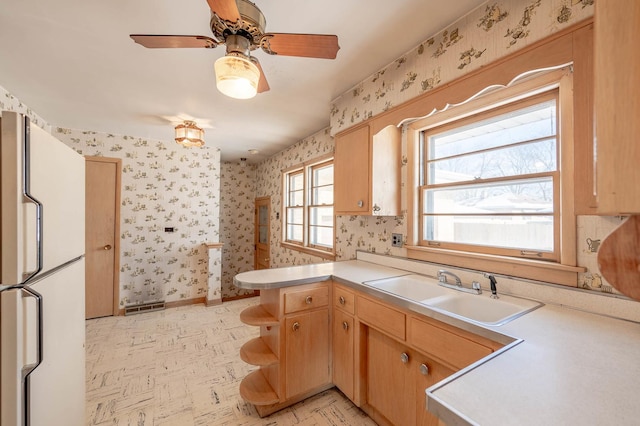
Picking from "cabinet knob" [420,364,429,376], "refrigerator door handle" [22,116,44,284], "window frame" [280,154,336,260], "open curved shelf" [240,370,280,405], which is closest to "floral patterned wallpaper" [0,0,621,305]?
"window frame" [280,154,336,260]

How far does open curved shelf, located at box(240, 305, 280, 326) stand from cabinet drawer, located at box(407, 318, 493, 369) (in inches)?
36.6

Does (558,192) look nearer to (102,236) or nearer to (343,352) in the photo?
(343,352)

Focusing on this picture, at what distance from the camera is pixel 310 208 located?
3.89 m

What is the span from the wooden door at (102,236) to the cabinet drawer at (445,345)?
160 inches

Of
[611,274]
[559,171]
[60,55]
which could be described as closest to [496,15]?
[559,171]

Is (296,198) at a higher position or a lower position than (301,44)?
lower

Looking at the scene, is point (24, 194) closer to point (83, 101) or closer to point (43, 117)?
point (83, 101)

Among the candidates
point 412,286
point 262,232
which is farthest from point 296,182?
point 412,286

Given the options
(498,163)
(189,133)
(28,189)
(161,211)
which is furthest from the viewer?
(161,211)

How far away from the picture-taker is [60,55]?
6.10ft

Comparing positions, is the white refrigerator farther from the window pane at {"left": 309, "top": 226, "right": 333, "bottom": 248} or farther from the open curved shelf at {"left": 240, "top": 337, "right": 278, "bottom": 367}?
the window pane at {"left": 309, "top": 226, "right": 333, "bottom": 248}

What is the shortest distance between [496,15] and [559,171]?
881mm

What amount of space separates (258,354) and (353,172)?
5.28 feet

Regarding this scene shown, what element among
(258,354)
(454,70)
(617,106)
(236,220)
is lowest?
(258,354)
